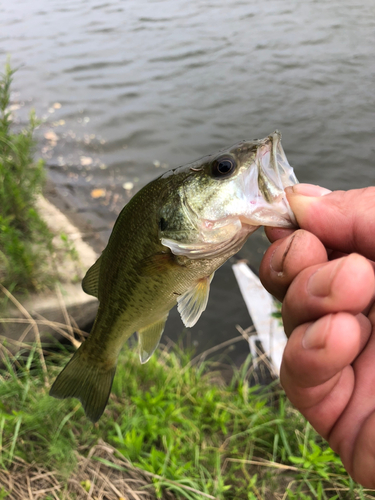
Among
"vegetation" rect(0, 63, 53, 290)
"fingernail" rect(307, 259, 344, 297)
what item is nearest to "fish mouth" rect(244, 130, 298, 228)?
"fingernail" rect(307, 259, 344, 297)

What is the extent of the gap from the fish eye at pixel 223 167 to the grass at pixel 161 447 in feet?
6.06

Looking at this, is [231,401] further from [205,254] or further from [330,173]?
[330,173]

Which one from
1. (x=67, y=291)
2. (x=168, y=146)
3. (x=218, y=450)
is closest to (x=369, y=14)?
(x=168, y=146)

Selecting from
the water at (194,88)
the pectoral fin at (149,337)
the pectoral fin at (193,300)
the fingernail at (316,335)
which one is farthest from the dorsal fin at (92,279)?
the water at (194,88)

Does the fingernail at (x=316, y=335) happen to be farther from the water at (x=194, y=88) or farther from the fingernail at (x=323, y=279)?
the water at (x=194, y=88)

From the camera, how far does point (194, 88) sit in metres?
9.34

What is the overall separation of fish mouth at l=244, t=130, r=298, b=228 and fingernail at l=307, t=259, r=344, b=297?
12.3 inches

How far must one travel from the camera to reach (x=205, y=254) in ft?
5.34

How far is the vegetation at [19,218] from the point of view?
3498 mm

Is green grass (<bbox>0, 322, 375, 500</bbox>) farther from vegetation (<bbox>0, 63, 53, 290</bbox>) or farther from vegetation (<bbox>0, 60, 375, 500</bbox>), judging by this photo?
vegetation (<bbox>0, 63, 53, 290</bbox>)

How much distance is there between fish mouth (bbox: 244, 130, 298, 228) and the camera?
146 cm

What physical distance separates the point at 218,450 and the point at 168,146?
244 inches

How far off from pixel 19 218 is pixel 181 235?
2.97m

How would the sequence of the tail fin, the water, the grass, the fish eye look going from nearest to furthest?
the fish eye
the tail fin
the grass
the water
